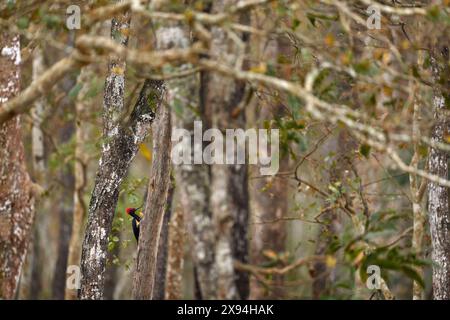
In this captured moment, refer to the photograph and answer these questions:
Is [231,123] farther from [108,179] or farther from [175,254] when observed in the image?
[175,254]

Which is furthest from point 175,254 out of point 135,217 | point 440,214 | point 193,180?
point 193,180

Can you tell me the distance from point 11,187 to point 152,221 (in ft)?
6.13

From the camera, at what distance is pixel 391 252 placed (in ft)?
22.7

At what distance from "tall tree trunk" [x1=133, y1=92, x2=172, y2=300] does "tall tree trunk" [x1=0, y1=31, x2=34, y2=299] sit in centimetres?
162

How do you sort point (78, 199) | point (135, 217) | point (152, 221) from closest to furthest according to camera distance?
1. point (152, 221)
2. point (135, 217)
3. point (78, 199)

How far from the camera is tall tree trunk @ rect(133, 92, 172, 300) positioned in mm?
10094

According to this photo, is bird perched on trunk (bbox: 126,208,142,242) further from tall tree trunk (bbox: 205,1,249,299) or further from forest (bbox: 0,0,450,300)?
tall tree trunk (bbox: 205,1,249,299)

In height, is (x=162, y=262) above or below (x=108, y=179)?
above

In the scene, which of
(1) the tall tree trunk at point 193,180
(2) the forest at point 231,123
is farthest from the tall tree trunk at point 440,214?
(1) the tall tree trunk at point 193,180

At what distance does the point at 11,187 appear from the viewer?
33.3ft

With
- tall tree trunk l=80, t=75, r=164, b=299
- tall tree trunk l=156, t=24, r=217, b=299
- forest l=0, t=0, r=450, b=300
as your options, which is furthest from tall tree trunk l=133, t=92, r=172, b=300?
tall tree trunk l=156, t=24, r=217, b=299
